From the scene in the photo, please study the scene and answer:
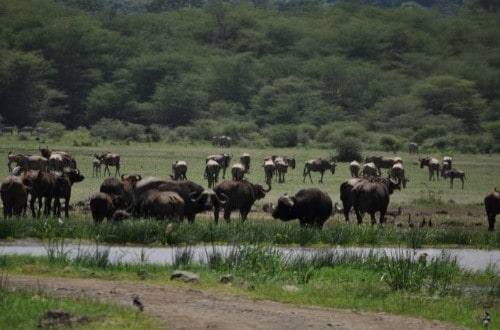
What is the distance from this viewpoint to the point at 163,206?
993 inches

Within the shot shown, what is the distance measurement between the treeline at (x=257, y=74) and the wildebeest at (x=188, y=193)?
152ft

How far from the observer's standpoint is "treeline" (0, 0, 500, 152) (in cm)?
8756

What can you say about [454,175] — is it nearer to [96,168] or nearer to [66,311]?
[96,168]

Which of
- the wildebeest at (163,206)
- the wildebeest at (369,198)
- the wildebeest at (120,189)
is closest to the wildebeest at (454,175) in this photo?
the wildebeest at (369,198)

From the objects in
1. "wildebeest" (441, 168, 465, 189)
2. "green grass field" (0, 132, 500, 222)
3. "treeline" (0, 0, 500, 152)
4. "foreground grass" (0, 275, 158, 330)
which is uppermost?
"treeline" (0, 0, 500, 152)

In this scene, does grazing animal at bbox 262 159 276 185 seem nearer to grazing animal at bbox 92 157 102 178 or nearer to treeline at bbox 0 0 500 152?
grazing animal at bbox 92 157 102 178

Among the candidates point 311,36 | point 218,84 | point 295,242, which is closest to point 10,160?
point 295,242

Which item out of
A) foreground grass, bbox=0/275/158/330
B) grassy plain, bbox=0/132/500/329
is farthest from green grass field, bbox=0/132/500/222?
foreground grass, bbox=0/275/158/330

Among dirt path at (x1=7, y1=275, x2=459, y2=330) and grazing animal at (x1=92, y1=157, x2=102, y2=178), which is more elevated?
dirt path at (x1=7, y1=275, x2=459, y2=330)

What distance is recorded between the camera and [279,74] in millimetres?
106875

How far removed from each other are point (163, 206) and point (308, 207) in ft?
11.6

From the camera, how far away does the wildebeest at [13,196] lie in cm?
2655

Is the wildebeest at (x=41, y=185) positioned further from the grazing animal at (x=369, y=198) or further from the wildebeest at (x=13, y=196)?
the grazing animal at (x=369, y=198)

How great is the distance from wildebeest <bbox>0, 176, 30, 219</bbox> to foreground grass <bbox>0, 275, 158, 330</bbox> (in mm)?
13028
